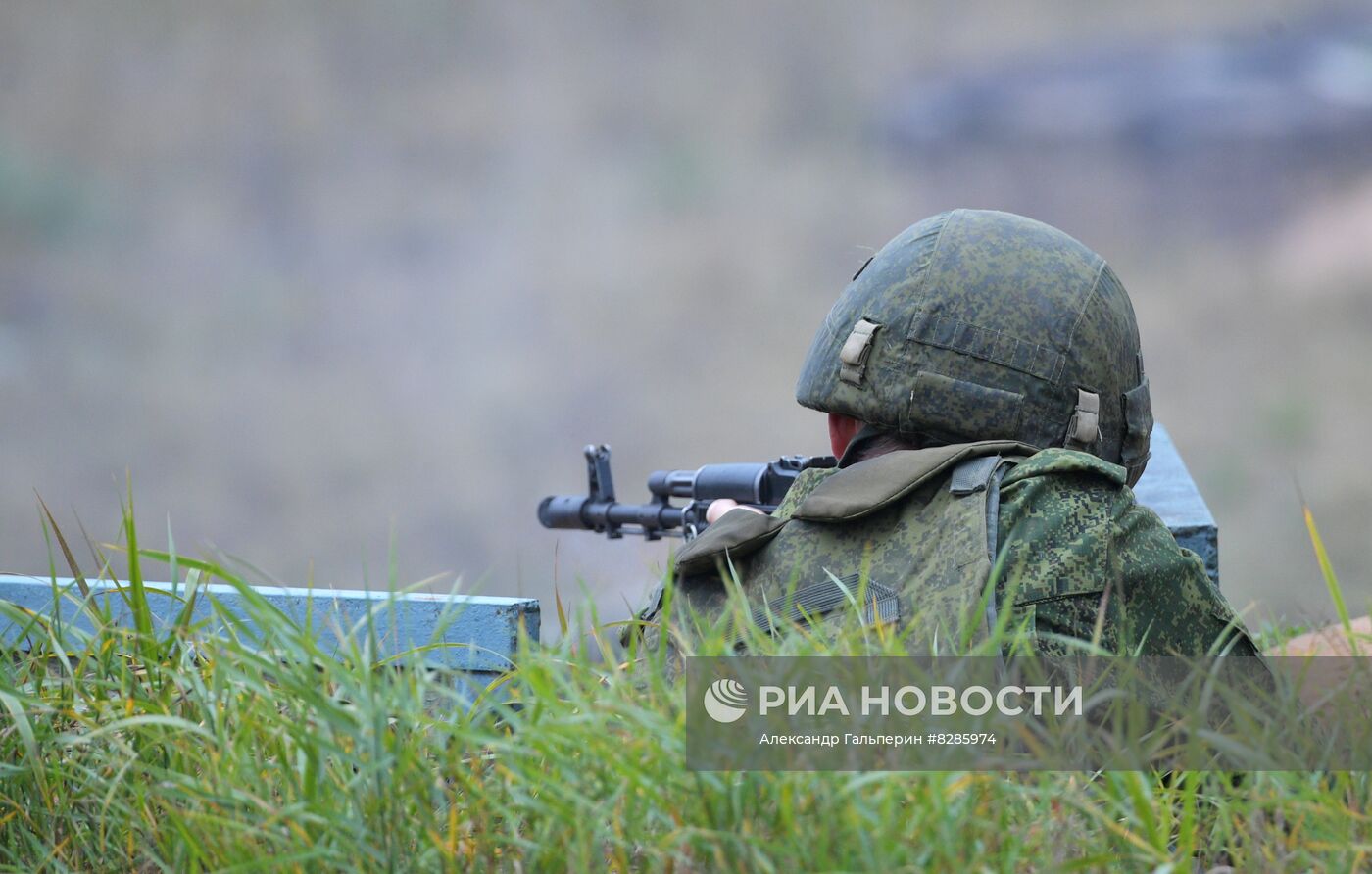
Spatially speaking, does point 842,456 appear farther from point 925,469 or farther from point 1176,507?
point 1176,507

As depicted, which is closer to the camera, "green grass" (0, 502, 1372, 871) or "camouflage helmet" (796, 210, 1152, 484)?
"green grass" (0, 502, 1372, 871)

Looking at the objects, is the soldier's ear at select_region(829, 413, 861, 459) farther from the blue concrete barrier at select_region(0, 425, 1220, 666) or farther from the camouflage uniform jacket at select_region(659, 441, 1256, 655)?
the blue concrete barrier at select_region(0, 425, 1220, 666)

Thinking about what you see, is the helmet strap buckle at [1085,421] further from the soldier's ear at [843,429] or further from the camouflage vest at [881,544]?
the soldier's ear at [843,429]

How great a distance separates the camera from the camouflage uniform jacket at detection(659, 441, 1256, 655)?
8.50 feet

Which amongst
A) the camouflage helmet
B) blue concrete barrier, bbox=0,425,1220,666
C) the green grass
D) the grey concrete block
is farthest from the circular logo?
the grey concrete block

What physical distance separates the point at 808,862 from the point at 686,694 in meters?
0.30

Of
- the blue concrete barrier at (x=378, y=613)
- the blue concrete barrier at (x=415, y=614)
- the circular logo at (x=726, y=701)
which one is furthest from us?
the blue concrete barrier at (x=415, y=614)

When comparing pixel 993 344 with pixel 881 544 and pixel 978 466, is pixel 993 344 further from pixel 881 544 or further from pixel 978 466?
pixel 881 544

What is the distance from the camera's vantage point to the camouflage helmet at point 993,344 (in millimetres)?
3137

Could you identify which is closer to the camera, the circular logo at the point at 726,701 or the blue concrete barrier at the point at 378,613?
the circular logo at the point at 726,701

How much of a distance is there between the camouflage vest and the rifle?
1.51ft

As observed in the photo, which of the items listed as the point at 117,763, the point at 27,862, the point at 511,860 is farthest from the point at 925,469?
the point at 27,862

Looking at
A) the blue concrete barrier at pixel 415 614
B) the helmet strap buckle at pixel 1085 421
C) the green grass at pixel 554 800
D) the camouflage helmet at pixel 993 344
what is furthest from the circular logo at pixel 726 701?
the helmet strap buckle at pixel 1085 421

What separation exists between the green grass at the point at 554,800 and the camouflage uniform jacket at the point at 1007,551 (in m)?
0.54
